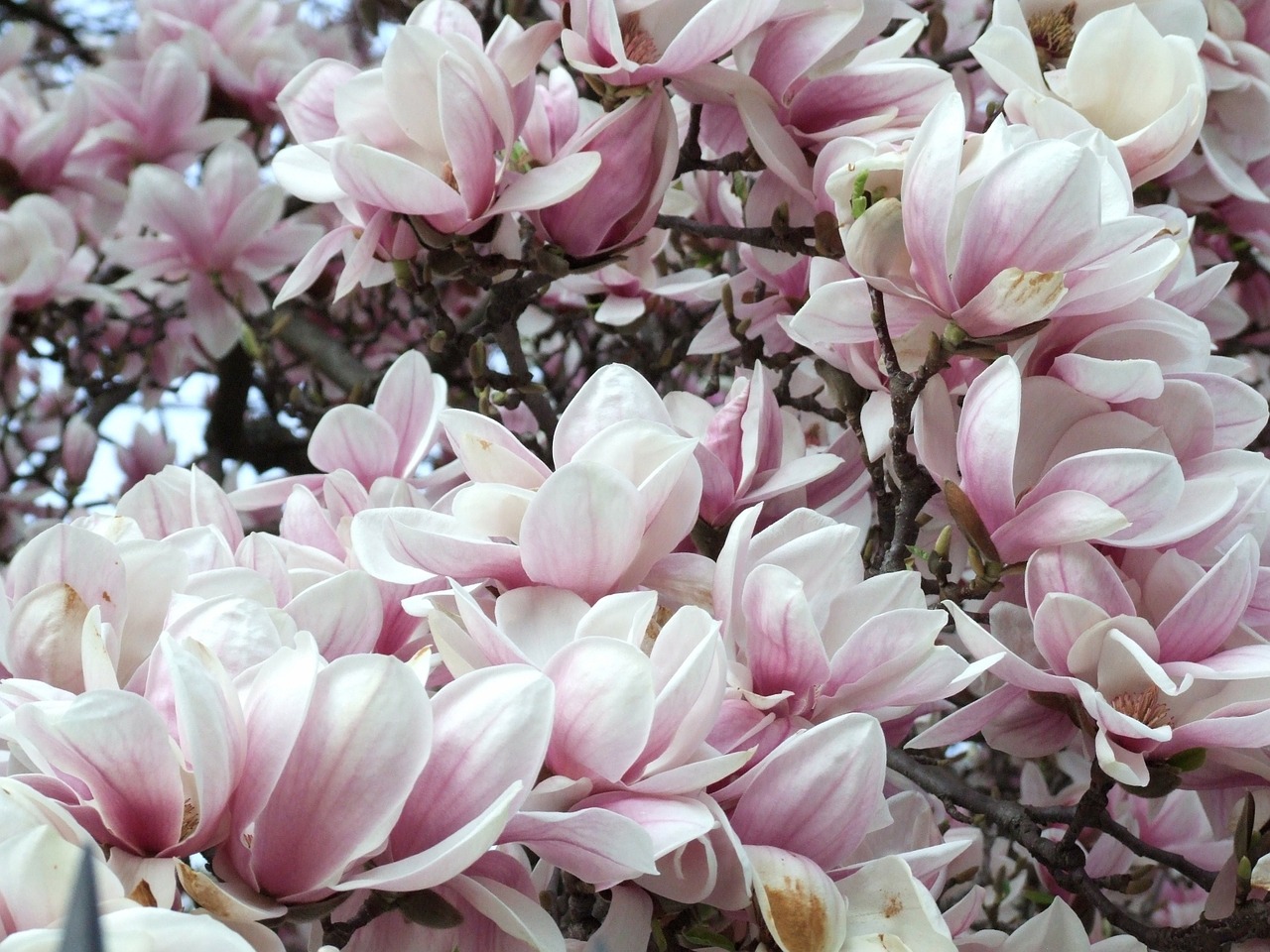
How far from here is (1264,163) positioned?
910 mm

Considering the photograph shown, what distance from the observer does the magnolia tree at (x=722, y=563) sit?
371 millimetres

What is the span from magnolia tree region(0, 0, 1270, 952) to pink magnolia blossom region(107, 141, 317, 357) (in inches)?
14.9

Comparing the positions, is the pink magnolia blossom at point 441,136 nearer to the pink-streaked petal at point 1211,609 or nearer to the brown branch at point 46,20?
the pink-streaked petal at point 1211,609

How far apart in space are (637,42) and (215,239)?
0.61 meters

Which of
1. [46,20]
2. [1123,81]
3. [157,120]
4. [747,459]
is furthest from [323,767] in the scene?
[46,20]

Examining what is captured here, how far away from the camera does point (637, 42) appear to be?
0.66m

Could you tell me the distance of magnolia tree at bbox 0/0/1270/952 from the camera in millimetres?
371

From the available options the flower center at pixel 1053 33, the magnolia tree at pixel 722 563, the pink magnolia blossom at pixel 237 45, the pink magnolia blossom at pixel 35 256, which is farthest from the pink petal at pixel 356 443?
the pink magnolia blossom at pixel 237 45

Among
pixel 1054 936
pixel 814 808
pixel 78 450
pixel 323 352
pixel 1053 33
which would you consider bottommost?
pixel 78 450

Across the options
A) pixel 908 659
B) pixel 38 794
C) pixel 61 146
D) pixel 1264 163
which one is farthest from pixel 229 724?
pixel 61 146

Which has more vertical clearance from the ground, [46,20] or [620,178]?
[620,178]

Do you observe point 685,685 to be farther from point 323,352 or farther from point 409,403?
point 323,352

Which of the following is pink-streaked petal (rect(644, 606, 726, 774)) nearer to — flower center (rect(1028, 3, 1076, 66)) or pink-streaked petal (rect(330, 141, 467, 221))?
pink-streaked petal (rect(330, 141, 467, 221))

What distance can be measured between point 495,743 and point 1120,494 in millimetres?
272
